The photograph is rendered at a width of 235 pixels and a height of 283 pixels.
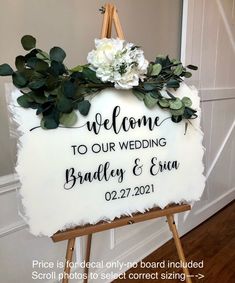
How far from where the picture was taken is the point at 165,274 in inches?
67.6

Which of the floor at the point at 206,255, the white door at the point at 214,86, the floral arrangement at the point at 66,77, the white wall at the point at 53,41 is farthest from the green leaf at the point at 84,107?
the floor at the point at 206,255

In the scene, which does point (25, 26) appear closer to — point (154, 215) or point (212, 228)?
point (154, 215)

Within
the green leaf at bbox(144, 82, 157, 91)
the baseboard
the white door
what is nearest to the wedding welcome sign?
the green leaf at bbox(144, 82, 157, 91)

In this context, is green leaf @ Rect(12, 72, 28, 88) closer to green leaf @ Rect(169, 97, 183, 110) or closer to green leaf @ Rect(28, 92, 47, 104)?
green leaf @ Rect(28, 92, 47, 104)

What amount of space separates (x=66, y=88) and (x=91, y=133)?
148mm

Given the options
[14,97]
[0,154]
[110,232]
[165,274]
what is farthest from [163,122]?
[165,274]

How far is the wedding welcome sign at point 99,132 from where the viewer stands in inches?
31.5

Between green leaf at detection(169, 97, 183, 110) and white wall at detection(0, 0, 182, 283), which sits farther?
white wall at detection(0, 0, 182, 283)

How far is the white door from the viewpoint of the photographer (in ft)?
5.92

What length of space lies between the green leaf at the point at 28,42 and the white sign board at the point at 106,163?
13 cm

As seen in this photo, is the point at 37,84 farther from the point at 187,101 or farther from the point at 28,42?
the point at 187,101

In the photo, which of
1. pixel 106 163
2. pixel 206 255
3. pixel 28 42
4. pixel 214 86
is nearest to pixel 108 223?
pixel 106 163

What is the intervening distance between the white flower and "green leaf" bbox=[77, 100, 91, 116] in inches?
3.1

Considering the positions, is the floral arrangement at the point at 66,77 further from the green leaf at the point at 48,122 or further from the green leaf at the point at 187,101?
the green leaf at the point at 187,101
